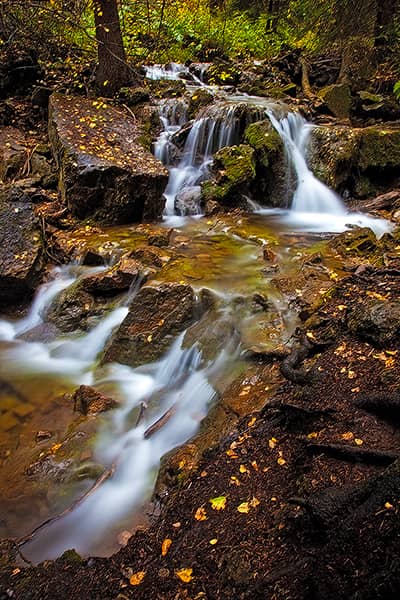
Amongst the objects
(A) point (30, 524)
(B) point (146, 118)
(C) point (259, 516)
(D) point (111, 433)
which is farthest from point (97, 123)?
(C) point (259, 516)

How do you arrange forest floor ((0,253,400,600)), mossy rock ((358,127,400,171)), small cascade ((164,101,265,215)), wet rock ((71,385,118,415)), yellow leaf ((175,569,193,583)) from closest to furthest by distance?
forest floor ((0,253,400,600)) → yellow leaf ((175,569,193,583)) → wet rock ((71,385,118,415)) → mossy rock ((358,127,400,171)) → small cascade ((164,101,265,215))

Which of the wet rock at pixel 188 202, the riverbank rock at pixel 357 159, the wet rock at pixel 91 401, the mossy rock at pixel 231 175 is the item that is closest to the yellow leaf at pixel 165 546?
the wet rock at pixel 91 401

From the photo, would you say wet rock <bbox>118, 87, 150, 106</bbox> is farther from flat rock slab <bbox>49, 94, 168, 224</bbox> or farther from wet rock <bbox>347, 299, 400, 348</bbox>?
wet rock <bbox>347, 299, 400, 348</bbox>

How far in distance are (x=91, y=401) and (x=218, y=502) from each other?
2191mm

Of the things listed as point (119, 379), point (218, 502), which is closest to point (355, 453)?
point (218, 502)

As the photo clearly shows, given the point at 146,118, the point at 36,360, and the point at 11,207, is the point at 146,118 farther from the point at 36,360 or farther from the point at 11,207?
the point at 36,360

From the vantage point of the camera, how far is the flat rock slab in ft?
25.0

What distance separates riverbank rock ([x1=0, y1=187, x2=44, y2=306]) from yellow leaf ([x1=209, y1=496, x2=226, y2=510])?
4559 millimetres

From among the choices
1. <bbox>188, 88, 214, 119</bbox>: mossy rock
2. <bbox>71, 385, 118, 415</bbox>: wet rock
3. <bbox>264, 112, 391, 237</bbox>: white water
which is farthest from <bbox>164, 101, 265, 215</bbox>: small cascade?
<bbox>71, 385, 118, 415</bbox>: wet rock

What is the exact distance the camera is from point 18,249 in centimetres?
619

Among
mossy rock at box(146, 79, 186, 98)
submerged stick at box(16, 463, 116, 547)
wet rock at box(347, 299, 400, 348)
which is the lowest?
submerged stick at box(16, 463, 116, 547)

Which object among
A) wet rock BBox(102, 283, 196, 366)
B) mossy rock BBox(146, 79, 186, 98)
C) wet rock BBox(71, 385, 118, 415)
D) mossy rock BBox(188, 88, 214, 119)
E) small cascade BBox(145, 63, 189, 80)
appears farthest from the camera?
small cascade BBox(145, 63, 189, 80)

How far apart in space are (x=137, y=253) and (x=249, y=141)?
4.54m

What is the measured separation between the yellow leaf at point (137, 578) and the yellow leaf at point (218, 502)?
0.50 meters
